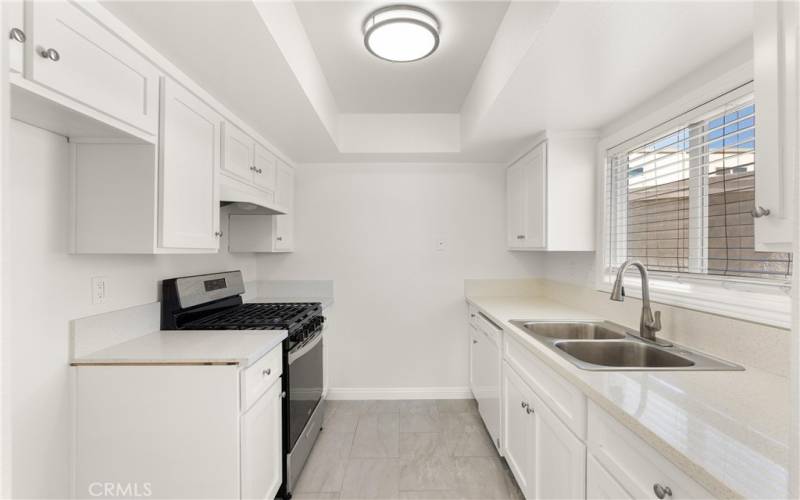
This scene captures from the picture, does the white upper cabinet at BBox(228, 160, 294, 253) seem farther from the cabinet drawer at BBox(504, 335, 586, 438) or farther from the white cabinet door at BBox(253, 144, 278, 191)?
the cabinet drawer at BBox(504, 335, 586, 438)

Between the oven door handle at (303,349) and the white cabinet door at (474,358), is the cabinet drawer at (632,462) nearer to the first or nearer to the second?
the oven door handle at (303,349)

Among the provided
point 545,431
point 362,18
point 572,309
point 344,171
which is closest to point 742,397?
point 545,431

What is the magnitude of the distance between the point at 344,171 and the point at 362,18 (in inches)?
61.0

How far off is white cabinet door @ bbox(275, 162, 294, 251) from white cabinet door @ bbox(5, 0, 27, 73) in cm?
176

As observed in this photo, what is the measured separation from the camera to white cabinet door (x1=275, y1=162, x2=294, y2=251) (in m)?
2.74

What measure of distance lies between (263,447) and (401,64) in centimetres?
225

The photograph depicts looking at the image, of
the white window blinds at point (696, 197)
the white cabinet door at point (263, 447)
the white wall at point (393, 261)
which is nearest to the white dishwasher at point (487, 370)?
the white wall at point (393, 261)

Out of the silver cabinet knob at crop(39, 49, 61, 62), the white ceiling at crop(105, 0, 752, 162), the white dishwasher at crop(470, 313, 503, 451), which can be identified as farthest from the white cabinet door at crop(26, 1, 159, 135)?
the white dishwasher at crop(470, 313, 503, 451)

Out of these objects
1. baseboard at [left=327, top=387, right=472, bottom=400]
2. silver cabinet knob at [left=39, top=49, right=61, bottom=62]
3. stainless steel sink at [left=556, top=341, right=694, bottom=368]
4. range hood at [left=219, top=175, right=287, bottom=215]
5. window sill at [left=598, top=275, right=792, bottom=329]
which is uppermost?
silver cabinet knob at [left=39, top=49, right=61, bottom=62]

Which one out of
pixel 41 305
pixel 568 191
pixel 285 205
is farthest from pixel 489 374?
pixel 41 305

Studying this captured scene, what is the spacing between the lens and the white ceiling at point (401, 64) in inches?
64.7

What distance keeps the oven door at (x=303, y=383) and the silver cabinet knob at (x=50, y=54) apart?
1474 millimetres

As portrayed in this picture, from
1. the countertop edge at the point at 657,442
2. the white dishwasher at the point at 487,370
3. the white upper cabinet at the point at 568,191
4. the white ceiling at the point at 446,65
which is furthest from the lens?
the white upper cabinet at the point at 568,191

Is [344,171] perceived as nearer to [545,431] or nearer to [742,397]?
[545,431]
